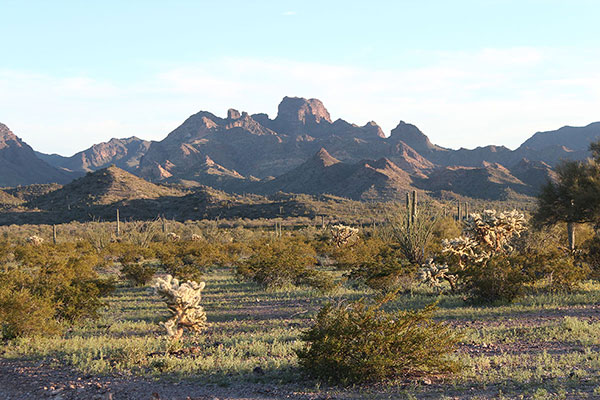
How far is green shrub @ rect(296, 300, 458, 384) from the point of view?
5953 mm

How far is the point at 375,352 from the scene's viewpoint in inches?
235

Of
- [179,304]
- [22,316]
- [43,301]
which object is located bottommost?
[22,316]

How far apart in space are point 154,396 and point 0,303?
472 centimetres

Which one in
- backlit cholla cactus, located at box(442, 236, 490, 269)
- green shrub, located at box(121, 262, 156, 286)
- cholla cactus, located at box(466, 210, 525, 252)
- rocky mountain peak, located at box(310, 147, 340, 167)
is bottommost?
green shrub, located at box(121, 262, 156, 286)

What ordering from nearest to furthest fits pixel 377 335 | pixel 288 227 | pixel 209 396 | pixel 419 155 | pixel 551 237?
pixel 209 396 < pixel 377 335 < pixel 551 237 < pixel 288 227 < pixel 419 155

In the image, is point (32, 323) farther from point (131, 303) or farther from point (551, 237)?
point (551, 237)

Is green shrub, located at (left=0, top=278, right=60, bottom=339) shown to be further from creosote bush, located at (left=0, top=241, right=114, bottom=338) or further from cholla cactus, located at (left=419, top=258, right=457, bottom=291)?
cholla cactus, located at (left=419, top=258, right=457, bottom=291)

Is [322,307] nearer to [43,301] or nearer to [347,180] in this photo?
[43,301]

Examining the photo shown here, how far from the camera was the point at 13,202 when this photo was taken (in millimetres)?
84812

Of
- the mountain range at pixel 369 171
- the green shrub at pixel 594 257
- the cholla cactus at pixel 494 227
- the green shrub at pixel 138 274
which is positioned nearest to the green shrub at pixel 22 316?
the green shrub at pixel 138 274

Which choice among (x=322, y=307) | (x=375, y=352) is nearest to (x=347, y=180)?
(x=322, y=307)

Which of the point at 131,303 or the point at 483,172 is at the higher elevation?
the point at 483,172

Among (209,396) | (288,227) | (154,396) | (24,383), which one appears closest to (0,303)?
(24,383)

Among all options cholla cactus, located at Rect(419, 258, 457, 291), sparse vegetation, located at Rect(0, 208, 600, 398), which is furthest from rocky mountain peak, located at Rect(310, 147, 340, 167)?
cholla cactus, located at Rect(419, 258, 457, 291)
